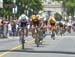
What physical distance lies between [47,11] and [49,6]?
36.9ft

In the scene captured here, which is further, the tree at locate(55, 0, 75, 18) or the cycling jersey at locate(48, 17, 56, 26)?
the tree at locate(55, 0, 75, 18)

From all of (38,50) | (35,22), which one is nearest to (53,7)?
(35,22)

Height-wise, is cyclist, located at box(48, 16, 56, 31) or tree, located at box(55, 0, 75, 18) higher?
cyclist, located at box(48, 16, 56, 31)

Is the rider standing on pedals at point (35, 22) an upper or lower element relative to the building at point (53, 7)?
upper

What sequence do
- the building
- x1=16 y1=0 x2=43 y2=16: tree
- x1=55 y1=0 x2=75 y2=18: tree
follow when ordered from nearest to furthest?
x1=16 y1=0 x2=43 y2=16: tree < x1=55 y1=0 x2=75 y2=18: tree < the building

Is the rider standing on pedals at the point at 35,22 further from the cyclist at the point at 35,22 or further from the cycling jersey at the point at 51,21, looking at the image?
the cycling jersey at the point at 51,21

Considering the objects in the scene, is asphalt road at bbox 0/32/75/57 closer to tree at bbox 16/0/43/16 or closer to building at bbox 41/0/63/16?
tree at bbox 16/0/43/16

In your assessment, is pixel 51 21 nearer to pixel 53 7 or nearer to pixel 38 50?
pixel 38 50

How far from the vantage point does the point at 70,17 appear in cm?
14388

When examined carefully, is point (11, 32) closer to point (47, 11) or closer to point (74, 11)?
point (74, 11)

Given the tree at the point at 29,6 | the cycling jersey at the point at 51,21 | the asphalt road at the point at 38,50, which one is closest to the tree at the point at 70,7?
the tree at the point at 29,6

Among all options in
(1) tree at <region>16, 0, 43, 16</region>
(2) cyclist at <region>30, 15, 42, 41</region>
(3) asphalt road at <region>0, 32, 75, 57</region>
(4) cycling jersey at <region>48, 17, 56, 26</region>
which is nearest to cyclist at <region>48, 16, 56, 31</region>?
(4) cycling jersey at <region>48, 17, 56, 26</region>

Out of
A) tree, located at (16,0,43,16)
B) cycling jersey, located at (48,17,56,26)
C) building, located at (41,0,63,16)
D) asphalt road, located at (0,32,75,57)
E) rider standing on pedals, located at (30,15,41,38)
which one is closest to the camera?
asphalt road, located at (0,32,75,57)

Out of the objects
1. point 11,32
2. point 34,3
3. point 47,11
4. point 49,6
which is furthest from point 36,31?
point 49,6
